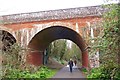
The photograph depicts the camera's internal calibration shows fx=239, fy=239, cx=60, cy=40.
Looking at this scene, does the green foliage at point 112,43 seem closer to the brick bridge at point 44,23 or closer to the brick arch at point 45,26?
the brick bridge at point 44,23

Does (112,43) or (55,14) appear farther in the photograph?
(55,14)

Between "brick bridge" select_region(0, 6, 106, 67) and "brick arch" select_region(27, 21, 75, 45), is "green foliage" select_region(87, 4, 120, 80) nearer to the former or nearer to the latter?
"brick bridge" select_region(0, 6, 106, 67)

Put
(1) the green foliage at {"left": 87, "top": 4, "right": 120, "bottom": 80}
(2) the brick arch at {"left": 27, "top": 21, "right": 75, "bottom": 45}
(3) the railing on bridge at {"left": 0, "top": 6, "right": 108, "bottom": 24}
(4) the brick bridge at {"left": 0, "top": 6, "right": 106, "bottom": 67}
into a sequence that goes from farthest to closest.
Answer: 1. (2) the brick arch at {"left": 27, "top": 21, "right": 75, "bottom": 45}
2. (4) the brick bridge at {"left": 0, "top": 6, "right": 106, "bottom": 67}
3. (3) the railing on bridge at {"left": 0, "top": 6, "right": 108, "bottom": 24}
4. (1) the green foliage at {"left": 87, "top": 4, "right": 120, "bottom": 80}

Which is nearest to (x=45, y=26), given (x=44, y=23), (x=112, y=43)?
(x=44, y=23)

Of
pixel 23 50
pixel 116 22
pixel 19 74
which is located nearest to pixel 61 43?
pixel 23 50

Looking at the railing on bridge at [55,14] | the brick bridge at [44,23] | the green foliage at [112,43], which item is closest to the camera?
the green foliage at [112,43]

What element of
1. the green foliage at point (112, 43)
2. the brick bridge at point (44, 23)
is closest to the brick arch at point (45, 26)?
the brick bridge at point (44, 23)

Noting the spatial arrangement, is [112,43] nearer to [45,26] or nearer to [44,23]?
[45,26]

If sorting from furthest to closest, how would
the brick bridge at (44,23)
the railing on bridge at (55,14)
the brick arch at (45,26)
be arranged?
the brick arch at (45,26), the brick bridge at (44,23), the railing on bridge at (55,14)

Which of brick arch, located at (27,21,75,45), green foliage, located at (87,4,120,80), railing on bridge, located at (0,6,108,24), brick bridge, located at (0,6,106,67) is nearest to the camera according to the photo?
green foliage, located at (87,4,120,80)

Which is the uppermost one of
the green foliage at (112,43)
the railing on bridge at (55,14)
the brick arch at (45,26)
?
the railing on bridge at (55,14)

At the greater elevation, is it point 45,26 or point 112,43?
point 45,26

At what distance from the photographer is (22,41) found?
816 inches

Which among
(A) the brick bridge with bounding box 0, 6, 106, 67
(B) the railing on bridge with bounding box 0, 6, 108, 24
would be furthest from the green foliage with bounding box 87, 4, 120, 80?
(B) the railing on bridge with bounding box 0, 6, 108, 24
